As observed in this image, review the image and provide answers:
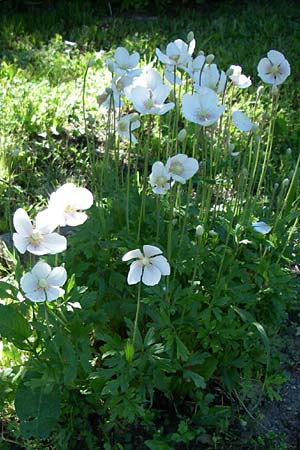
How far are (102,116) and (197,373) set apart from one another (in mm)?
1812

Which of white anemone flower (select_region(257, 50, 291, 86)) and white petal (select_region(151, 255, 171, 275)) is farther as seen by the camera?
white anemone flower (select_region(257, 50, 291, 86))

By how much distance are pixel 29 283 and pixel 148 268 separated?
12.6 inches

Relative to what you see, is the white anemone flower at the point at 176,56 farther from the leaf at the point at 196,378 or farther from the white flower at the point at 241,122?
the leaf at the point at 196,378

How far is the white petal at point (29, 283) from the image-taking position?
6.24 feet

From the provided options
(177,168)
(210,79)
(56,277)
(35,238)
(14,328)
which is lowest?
(14,328)

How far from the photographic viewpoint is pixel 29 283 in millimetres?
1911

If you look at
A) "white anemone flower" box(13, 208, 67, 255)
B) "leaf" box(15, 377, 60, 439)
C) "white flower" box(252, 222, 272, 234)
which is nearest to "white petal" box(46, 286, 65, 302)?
"white anemone flower" box(13, 208, 67, 255)

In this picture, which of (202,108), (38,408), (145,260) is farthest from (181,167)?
(38,408)

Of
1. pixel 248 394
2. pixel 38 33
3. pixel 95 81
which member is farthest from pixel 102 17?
pixel 248 394

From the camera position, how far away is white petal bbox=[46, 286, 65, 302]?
190 cm

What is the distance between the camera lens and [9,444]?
233 cm

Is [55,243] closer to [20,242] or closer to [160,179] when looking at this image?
[20,242]

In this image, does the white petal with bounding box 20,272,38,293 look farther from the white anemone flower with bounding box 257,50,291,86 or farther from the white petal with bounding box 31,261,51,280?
the white anemone flower with bounding box 257,50,291,86

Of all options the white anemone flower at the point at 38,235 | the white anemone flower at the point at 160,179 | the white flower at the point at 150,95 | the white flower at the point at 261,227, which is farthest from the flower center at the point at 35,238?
the white flower at the point at 261,227
